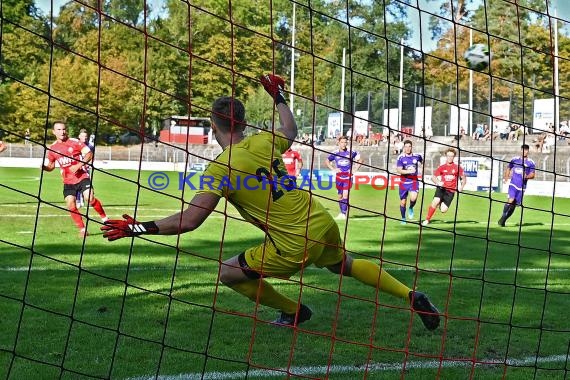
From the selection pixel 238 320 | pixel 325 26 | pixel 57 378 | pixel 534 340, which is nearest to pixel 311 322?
pixel 238 320

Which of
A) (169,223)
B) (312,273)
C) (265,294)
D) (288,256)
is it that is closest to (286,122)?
(288,256)

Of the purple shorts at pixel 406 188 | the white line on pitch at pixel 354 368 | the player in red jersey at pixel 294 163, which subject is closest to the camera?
the white line on pitch at pixel 354 368

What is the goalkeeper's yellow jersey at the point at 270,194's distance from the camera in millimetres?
5066

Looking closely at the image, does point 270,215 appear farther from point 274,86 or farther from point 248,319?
point 248,319

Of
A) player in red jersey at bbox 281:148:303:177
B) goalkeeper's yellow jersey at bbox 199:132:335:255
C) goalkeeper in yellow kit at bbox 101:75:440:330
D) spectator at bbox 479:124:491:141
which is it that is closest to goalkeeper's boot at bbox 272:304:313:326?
→ goalkeeper in yellow kit at bbox 101:75:440:330

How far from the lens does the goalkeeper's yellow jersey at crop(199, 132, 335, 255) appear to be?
5.07 metres

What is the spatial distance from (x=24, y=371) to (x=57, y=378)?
0.25 metres

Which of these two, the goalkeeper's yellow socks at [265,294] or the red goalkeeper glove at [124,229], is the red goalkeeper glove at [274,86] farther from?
the red goalkeeper glove at [124,229]

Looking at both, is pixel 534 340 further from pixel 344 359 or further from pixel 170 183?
pixel 170 183

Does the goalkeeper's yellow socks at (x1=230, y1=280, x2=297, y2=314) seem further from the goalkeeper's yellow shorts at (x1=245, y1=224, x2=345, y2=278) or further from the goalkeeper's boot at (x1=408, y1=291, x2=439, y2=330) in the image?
the goalkeeper's boot at (x1=408, y1=291, x2=439, y2=330)

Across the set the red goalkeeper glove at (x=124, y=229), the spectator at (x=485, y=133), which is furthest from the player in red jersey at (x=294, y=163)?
the spectator at (x=485, y=133)

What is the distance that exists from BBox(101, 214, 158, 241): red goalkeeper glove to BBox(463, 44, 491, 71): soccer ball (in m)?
2.87

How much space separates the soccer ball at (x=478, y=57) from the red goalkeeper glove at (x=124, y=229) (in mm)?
2872

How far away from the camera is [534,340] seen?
5.89m
